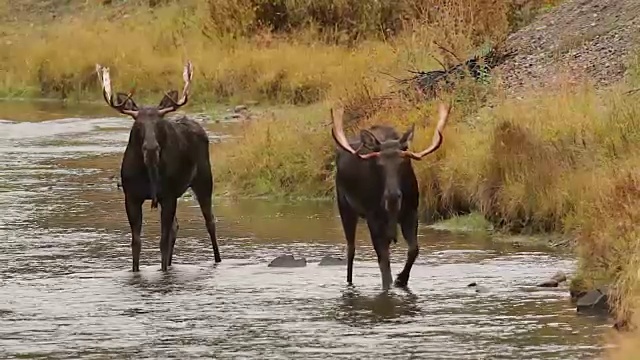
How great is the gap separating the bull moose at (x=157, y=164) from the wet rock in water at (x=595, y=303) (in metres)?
4.03

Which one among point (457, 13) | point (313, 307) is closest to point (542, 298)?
point (313, 307)

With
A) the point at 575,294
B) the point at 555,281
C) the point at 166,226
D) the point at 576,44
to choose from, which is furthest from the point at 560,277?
the point at 576,44

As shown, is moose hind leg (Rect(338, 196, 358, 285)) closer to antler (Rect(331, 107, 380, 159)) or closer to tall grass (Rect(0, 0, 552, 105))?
antler (Rect(331, 107, 380, 159))

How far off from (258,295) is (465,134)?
530 cm

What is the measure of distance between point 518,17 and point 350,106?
23.8 feet

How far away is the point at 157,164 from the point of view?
1417 centimetres

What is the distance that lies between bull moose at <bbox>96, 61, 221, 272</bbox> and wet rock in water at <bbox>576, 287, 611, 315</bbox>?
13.2 ft

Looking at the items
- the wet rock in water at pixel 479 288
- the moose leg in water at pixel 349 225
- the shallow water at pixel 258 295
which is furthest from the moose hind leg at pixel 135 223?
the wet rock in water at pixel 479 288

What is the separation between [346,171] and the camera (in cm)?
1313

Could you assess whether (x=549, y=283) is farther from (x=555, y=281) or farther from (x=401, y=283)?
(x=401, y=283)

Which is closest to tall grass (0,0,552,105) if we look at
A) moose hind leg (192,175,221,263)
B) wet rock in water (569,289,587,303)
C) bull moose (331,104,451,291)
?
moose hind leg (192,175,221,263)

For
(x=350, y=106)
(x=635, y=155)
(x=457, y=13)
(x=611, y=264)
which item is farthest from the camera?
(x=457, y=13)

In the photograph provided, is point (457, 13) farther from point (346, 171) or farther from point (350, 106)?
point (346, 171)

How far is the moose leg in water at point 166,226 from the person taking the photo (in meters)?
14.1
